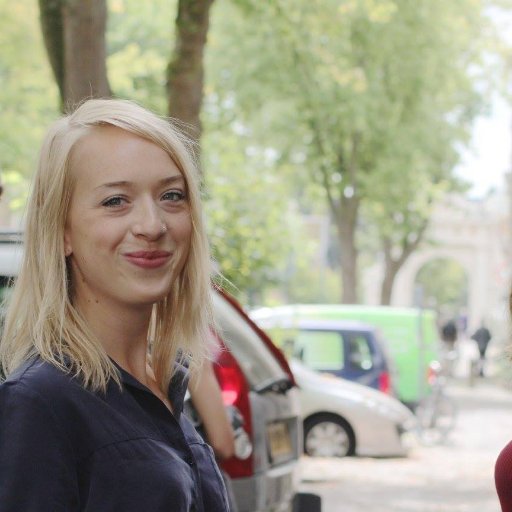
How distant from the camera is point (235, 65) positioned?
37.2 meters

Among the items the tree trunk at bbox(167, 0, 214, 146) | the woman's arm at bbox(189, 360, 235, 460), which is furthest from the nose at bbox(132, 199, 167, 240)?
the tree trunk at bbox(167, 0, 214, 146)

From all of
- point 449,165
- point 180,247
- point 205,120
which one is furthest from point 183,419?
point 449,165

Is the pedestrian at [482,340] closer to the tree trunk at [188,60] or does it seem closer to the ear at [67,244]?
the tree trunk at [188,60]

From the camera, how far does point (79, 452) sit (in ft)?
7.63

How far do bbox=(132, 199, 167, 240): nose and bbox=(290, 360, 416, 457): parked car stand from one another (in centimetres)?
1476

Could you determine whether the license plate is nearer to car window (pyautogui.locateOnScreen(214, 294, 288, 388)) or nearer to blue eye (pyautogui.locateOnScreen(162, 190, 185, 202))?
car window (pyautogui.locateOnScreen(214, 294, 288, 388))

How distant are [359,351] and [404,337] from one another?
3.68 metres

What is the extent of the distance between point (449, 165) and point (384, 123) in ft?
15.7

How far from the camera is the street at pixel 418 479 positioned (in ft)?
44.3

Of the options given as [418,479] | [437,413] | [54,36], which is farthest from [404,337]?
[54,36]

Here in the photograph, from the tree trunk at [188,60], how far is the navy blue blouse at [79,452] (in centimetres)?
986

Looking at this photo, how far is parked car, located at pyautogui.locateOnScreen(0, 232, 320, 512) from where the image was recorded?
6031mm

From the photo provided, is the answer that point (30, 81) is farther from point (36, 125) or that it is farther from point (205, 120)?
point (205, 120)

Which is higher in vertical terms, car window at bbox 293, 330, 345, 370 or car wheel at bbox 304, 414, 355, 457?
car window at bbox 293, 330, 345, 370
